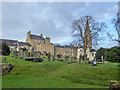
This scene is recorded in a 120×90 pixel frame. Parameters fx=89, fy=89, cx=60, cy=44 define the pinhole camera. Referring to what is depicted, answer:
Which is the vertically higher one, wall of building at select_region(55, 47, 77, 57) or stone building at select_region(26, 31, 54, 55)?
stone building at select_region(26, 31, 54, 55)

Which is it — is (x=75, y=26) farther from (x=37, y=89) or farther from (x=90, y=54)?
(x=90, y=54)

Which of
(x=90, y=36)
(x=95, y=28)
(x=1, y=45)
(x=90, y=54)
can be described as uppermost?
(x=95, y=28)

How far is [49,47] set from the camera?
5622cm

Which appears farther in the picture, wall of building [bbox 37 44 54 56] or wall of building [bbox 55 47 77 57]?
wall of building [bbox 55 47 77 57]

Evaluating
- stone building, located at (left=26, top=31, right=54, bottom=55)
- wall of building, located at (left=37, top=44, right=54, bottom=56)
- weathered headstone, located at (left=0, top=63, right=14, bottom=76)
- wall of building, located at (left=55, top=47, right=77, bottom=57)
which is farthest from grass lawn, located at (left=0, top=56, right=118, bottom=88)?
wall of building, located at (left=55, top=47, right=77, bottom=57)

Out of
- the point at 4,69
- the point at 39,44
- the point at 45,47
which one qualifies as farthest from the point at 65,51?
the point at 4,69

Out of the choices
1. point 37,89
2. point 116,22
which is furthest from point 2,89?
point 116,22

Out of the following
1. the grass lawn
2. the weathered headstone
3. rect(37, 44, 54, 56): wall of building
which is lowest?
the grass lawn

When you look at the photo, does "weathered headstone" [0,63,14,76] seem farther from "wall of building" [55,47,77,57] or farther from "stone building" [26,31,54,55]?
"wall of building" [55,47,77,57]

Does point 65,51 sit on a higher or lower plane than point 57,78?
higher

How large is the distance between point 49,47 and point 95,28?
35826 millimetres

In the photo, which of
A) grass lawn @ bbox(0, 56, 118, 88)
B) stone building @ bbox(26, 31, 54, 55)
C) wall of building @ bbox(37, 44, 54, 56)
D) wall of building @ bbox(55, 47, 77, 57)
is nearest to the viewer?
grass lawn @ bbox(0, 56, 118, 88)

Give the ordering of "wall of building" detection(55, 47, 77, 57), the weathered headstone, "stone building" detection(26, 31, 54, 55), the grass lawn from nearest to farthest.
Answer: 1. the grass lawn
2. the weathered headstone
3. "stone building" detection(26, 31, 54, 55)
4. "wall of building" detection(55, 47, 77, 57)

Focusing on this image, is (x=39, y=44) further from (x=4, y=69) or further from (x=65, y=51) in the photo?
(x=4, y=69)
